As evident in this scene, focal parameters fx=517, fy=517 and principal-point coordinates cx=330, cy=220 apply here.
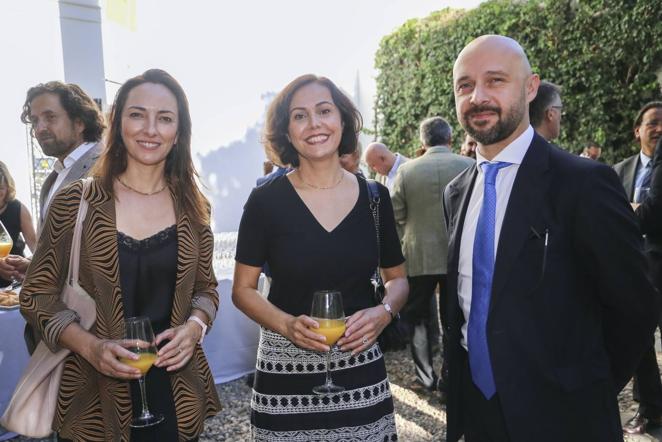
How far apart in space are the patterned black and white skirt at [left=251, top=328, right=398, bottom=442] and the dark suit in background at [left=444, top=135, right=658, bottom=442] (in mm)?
535

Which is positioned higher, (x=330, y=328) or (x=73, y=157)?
(x=73, y=157)

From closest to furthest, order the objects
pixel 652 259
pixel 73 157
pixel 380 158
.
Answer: pixel 73 157, pixel 652 259, pixel 380 158

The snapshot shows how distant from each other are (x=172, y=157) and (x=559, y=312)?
1555 mm

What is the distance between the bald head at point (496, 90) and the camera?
1.74 metres

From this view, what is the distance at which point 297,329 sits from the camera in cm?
185

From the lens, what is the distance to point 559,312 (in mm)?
1595

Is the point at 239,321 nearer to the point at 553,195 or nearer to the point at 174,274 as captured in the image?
the point at 174,274

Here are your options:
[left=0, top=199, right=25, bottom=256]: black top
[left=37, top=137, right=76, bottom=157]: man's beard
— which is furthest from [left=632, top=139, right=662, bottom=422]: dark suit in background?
[left=0, top=199, right=25, bottom=256]: black top

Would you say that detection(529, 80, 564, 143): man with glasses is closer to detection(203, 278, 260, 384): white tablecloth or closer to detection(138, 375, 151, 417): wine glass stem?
detection(138, 375, 151, 417): wine glass stem

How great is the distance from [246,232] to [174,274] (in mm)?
325

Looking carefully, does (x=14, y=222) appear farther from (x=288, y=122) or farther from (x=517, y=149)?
(x=517, y=149)

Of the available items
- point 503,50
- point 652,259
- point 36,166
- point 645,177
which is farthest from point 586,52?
point 36,166

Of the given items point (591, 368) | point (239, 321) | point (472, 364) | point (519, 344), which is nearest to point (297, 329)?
point (472, 364)

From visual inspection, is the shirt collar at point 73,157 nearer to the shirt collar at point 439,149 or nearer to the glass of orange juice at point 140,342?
the glass of orange juice at point 140,342
